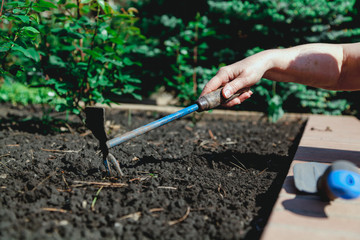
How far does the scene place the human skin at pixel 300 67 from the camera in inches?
75.9

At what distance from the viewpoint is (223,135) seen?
2912 millimetres

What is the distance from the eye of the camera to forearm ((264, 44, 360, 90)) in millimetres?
1949

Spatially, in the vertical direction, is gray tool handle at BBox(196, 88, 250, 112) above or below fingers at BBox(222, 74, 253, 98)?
below

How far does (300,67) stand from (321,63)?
5.3 inches

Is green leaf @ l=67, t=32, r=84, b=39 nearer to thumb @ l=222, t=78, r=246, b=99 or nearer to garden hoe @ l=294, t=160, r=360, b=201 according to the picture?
thumb @ l=222, t=78, r=246, b=99

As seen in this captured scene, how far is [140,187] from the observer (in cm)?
156

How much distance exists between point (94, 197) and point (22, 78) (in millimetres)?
1828

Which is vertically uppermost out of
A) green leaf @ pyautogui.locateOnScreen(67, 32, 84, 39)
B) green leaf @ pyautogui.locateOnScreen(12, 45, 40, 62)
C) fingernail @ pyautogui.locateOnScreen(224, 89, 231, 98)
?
green leaf @ pyautogui.locateOnScreen(67, 32, 84, 39)

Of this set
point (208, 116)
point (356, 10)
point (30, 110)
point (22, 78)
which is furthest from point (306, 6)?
point (30, 110)

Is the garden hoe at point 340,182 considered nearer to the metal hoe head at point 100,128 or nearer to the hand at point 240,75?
the hand at point 240,75

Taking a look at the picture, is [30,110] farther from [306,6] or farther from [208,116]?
[306,6]

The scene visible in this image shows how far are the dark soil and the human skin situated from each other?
0.53 metres

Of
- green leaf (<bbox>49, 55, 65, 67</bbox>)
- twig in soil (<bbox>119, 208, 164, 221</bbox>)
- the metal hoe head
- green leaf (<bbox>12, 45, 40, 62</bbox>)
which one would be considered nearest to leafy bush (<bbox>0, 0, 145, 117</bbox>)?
green leaf (<bbox>49, 55, 65, 67</bbox>)

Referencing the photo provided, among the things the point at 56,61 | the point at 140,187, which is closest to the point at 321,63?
the point at 140,187
